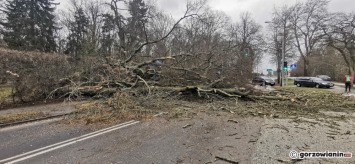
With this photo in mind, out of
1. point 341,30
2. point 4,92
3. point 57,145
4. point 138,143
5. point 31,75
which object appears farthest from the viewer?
point 341,30

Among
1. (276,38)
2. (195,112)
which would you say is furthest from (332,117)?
(276,38)

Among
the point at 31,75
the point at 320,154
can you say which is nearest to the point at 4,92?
the point at 31,75

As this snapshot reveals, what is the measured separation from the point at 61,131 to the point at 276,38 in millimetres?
35818

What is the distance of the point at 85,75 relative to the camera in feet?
37.7

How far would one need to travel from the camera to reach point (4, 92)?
9.47 meters

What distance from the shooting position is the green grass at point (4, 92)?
9.04m

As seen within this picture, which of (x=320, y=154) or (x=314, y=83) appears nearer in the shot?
(x=320, y=154)

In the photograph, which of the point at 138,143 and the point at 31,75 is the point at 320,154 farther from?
the point at 31,75

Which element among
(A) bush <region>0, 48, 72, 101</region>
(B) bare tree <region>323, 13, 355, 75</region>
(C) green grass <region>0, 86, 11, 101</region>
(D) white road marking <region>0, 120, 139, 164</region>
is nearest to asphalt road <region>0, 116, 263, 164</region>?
(D) white road marking <region>0, 120, 139, 164</region>

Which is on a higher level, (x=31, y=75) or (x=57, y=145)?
(x=31, y=75)

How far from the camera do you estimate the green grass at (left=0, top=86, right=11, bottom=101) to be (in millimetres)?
9044

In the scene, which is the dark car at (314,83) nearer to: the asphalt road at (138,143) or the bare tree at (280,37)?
the bare tree at (280,37)

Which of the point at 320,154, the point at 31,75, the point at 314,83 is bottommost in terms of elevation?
the point at 320,154

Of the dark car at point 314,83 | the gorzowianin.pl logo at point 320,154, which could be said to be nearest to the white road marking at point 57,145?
the gorzowianin.pl logo at point 320,154
